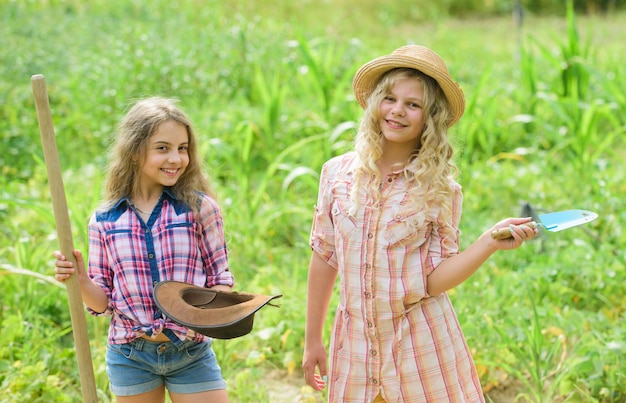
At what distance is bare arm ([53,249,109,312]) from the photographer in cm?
190

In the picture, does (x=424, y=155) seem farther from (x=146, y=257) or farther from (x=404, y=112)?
(x=146, y=257)

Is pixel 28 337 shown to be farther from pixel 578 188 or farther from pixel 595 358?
pixel 578 188

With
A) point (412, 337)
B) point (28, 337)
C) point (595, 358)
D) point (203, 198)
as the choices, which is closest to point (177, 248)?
point (203, 198)

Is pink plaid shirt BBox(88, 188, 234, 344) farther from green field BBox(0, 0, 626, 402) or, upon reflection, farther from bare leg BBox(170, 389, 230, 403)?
green field BBox(0, 0, 626, 402)

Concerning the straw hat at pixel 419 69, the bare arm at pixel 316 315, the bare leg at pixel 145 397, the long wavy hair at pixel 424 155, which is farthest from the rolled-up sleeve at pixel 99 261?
the straw hat at pixel 419 69

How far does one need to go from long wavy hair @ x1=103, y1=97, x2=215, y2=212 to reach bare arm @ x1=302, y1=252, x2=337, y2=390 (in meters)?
0.38

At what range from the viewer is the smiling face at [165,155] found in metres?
2.00

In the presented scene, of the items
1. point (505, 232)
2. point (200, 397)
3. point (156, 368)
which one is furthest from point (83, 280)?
point (505, 232)

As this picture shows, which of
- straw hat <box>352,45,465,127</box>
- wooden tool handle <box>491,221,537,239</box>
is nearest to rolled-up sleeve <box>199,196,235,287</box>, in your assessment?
straw hat <box>352,45,465,127</box>

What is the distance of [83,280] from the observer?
1961 millimetres

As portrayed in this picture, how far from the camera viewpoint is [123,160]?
6.73 feet

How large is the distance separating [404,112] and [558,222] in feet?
1.53

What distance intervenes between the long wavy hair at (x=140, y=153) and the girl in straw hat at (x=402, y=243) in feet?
1.43

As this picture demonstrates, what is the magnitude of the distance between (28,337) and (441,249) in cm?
189
